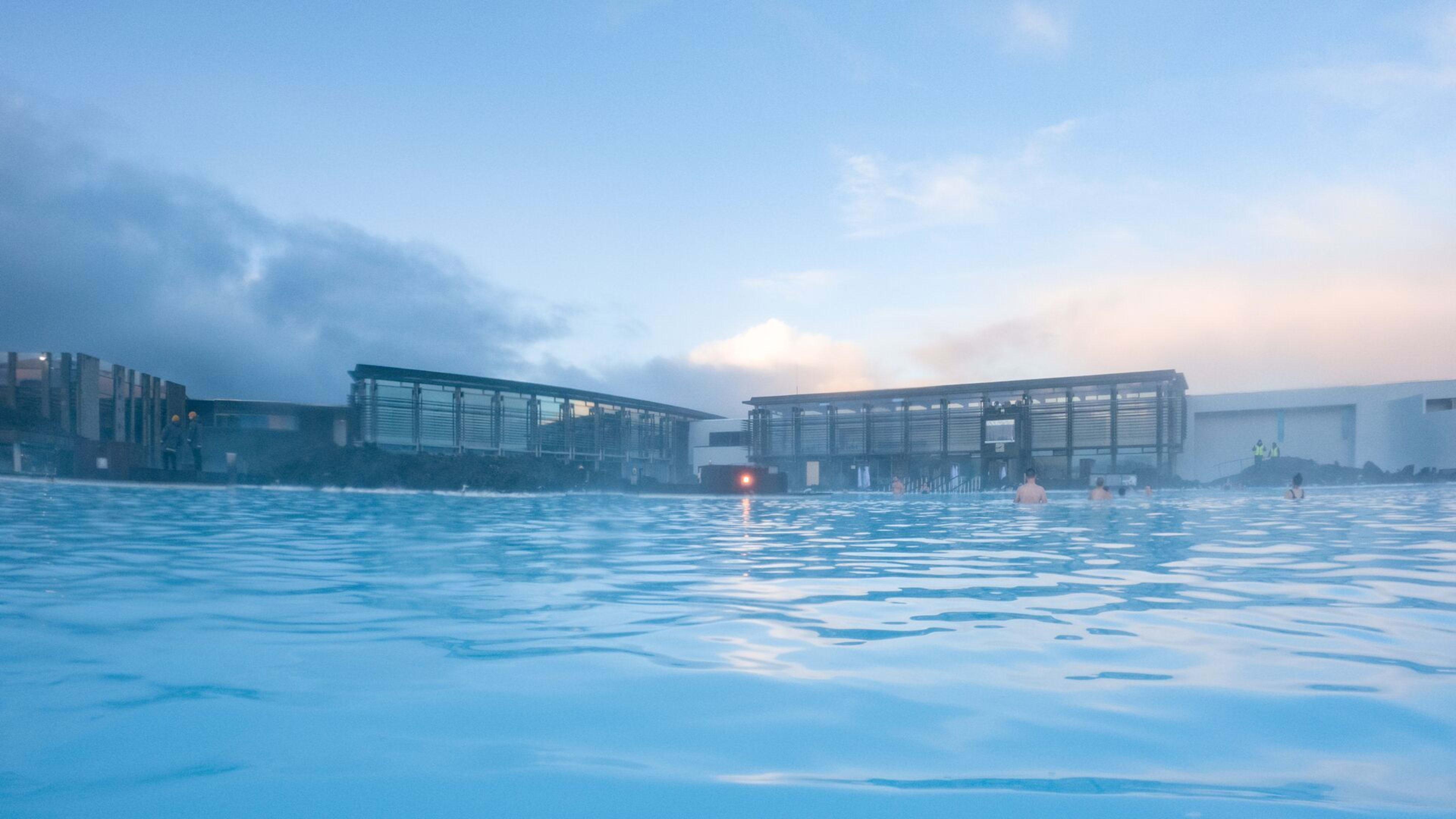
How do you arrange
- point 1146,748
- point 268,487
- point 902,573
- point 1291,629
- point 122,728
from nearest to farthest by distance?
point 1146,748 → point 122,728 → point 1291,629 → point 902,573 → point 268,487

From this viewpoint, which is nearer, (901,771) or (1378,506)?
(901,771)

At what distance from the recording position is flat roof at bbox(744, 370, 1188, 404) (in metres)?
34.5

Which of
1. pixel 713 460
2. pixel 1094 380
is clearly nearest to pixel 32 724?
pixel 1094 380

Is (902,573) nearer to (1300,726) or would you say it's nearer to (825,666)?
(825,666)

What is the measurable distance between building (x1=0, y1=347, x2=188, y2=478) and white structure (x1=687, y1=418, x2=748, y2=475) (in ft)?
81.2

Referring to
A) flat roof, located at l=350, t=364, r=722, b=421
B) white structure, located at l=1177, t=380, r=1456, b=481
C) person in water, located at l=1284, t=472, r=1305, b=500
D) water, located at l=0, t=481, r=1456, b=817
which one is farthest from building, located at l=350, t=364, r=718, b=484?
water, located at l=0, t=481, r=1456, b=817

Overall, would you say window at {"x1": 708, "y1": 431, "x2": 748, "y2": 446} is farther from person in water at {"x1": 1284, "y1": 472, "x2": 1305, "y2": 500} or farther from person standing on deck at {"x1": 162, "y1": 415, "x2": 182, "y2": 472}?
person in water at {"x1": 1284, "y1": 472, "x2": 1305, "y2": 500}

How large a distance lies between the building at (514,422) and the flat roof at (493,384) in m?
0.04

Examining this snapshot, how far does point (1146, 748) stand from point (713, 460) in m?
43.6

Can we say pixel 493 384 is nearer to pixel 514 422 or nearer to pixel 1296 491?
pixel 514 422

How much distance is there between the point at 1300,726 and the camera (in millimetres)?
2721

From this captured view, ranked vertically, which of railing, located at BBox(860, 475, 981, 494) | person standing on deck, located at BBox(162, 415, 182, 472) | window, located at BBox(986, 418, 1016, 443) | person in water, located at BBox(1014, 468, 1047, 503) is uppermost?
window, located at BBox(986, 418, 1016, 443)

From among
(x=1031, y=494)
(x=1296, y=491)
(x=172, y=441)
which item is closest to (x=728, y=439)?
(x=1031, y=494)

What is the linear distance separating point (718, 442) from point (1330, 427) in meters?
26.9
